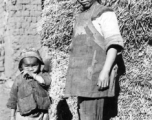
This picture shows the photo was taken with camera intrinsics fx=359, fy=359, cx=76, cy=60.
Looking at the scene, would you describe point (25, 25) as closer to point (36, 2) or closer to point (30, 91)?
point (36, 2)

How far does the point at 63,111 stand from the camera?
170 inches

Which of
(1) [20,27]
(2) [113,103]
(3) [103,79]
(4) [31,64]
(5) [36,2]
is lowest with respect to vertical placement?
(2) [113,103]

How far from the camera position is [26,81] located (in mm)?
3504

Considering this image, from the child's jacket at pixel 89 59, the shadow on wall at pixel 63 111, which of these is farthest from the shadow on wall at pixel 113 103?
the child's jacket at pixel 89 59

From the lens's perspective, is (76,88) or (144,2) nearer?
(76,88)

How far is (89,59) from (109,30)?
313 mm

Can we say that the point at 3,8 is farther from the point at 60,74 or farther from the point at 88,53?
the point at 88,53

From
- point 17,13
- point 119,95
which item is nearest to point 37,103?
point 119,95

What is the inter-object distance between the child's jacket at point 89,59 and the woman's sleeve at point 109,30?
0.01 meters

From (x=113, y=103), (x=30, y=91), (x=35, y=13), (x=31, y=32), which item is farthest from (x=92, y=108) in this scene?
(x=35, y=13)

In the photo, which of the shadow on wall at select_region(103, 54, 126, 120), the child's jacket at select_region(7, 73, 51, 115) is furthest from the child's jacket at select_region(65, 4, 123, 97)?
the shadow on wall at select_region(103, 54, 126, 120)

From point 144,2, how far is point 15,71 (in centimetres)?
171

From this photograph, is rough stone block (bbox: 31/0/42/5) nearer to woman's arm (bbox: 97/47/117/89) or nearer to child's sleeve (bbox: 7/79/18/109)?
child's sleeve (bbox: 7/79/18/109)

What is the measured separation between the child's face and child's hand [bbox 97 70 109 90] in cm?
74
